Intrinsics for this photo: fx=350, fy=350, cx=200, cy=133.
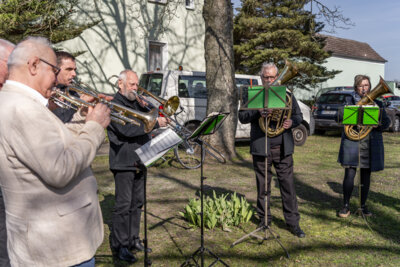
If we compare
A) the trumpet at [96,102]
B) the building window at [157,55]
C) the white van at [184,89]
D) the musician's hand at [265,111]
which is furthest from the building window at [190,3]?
the trumpet at [96,102]

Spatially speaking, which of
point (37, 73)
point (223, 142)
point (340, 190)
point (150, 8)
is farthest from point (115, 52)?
point (37, 73)

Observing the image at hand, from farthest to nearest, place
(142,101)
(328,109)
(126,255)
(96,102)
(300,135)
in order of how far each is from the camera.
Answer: (328,109)
(300,135)
(142,101)
(126,255)
(96,102)

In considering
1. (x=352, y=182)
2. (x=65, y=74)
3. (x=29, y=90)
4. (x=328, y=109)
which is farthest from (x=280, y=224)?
(x=328, y=109)

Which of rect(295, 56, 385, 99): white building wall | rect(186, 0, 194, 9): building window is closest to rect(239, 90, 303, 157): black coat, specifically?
rect(186, 0, 194, 9): building window

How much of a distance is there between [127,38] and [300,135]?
8084 millimetres

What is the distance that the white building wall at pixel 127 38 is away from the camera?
13.5 m

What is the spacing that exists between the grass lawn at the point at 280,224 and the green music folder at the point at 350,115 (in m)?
1.36

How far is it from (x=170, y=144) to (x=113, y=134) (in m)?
1.08

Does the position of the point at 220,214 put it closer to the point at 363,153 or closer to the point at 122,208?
the point at 122,208

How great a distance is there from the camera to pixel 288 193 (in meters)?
4.38

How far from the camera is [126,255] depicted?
12.2 ft

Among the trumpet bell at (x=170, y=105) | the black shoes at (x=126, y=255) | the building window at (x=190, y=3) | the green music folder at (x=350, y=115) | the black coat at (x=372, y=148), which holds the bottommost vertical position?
Answer: the black shoes at (x=126, y=255)

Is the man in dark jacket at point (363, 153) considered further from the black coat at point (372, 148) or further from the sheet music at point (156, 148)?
the sheet music at point (156, 148)

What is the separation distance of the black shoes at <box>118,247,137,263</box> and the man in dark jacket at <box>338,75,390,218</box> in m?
2.99
